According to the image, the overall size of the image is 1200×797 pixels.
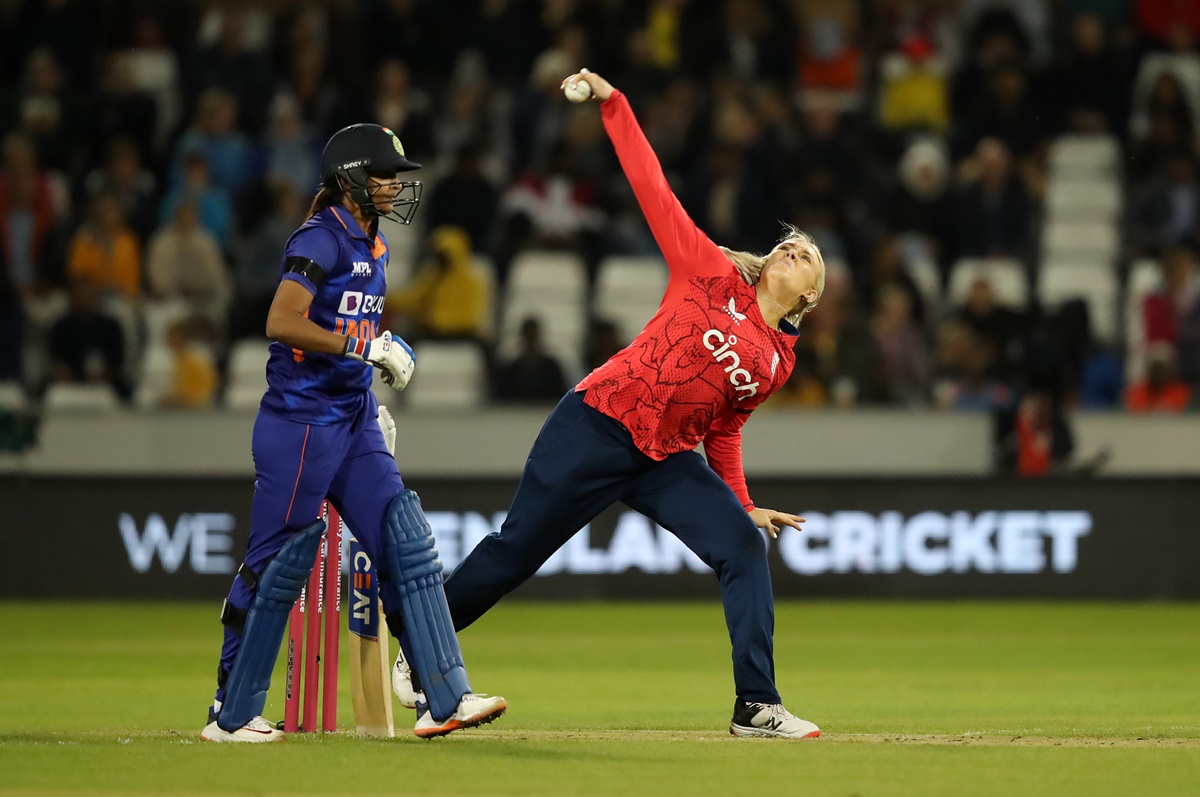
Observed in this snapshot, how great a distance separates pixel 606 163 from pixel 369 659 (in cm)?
1070

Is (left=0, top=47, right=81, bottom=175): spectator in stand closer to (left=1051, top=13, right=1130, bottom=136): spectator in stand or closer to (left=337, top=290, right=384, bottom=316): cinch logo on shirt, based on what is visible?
(left=1051, top=13, right=1130, bottom=136): spectator in stand

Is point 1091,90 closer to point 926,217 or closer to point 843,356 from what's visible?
point 926,217

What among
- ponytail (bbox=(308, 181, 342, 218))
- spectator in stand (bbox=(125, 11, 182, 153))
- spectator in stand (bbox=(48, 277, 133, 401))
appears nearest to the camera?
ponytail (bbox=(308, 181, 342, 218))

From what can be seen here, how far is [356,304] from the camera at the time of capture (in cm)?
661

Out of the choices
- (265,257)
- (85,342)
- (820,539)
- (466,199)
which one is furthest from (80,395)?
(820,539)

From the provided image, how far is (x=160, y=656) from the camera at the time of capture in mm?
10406

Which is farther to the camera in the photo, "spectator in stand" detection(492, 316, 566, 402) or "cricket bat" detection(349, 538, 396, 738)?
"spectator in stand" detection(492, 316, 566, 402)

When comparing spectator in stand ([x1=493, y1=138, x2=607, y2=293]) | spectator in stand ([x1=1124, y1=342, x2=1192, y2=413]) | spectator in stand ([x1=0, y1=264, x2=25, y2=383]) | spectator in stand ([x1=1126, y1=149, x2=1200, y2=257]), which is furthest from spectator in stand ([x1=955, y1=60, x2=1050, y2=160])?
spectator in stand ([x1=0, y1=264, x2=25, y2=383])

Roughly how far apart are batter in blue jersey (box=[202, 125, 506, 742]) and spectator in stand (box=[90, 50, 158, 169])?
11174mm

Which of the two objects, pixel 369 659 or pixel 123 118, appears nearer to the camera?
pixel 369 659

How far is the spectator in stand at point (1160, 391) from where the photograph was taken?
14969mm

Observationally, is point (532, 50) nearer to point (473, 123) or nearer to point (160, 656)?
point (473, 123)

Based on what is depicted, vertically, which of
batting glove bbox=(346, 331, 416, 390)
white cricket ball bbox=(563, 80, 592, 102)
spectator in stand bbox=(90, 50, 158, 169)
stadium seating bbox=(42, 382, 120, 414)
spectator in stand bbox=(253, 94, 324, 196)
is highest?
spectator in stand bbox=(90, 50, 158, 169)

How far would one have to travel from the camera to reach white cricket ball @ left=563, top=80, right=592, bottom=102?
6429 millimetres
